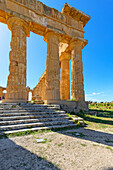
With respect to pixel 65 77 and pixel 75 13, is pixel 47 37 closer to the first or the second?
pixel 75 13

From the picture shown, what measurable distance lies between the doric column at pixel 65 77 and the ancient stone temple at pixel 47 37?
2.89 m

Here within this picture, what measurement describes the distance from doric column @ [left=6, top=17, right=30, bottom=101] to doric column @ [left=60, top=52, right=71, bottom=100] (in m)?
6.98

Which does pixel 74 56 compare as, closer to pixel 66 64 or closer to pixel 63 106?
pixel 66 64

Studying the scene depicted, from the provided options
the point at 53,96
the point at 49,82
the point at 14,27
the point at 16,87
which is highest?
the point at 14,27

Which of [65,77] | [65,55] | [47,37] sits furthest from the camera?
[65,55]

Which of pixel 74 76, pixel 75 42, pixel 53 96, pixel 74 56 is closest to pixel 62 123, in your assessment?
pixel 53 96

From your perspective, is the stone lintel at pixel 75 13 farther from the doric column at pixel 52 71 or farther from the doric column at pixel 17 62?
the doric column at pixel 17 62

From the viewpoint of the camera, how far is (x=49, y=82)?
9734mm

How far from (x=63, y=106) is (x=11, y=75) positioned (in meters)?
5.53

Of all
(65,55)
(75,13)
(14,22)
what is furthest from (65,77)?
(14,22)

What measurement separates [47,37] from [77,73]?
544cm

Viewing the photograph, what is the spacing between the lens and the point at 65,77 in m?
14.6

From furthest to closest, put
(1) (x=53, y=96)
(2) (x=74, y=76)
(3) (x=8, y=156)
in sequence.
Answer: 1. (2) (x=74, y=76)
2. (1) (x=53, y=96)
3. (3) (x=8, y=156)

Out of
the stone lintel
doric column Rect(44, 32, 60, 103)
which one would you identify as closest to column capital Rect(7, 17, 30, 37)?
doric column Rect(44, 32, 60, 103)
